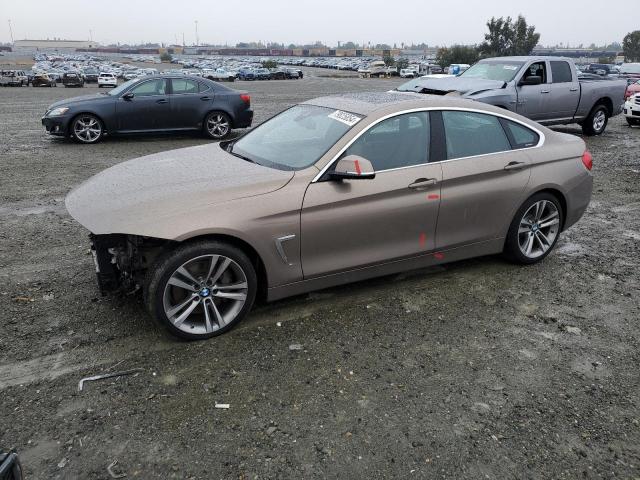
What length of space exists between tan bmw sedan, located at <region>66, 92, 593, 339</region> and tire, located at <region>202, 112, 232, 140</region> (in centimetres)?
781

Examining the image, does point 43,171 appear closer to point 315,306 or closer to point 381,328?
point 315,306

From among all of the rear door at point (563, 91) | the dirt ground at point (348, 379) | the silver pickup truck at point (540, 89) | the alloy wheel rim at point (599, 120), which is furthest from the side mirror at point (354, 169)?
the alloy wheel rim at point (599, 120)

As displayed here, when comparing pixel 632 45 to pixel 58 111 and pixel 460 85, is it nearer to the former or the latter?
pixel 460 85

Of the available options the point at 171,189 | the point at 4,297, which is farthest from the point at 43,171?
the point at 171,189

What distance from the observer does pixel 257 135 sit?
4930 mm

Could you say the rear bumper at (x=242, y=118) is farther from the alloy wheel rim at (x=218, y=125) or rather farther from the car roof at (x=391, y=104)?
the car roof at (x=391, y=104)

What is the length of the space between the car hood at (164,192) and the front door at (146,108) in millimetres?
7874

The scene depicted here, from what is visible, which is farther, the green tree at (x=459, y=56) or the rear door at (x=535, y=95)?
the green tree at (x=459, y=56)

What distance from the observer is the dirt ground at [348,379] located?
8.96 feet

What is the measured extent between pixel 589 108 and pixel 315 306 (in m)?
11.6

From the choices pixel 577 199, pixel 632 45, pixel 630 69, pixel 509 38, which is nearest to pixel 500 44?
pixel 509 38

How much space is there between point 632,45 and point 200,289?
131721 mm

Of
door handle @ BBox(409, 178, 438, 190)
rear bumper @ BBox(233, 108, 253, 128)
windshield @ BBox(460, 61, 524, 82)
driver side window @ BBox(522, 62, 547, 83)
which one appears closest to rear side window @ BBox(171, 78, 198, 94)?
rear bumper @ BBox(233, 108, 253, 128)

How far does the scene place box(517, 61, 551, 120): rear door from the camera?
11.6 metres
